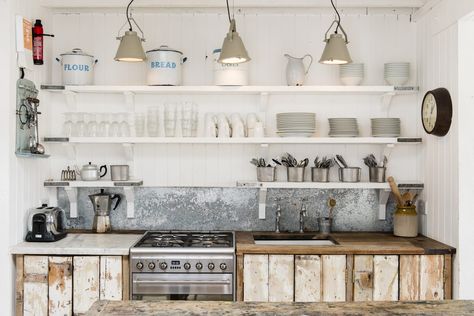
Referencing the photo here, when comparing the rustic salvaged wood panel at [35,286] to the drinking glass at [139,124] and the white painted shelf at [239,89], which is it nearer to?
the drinking glass at [139,124]

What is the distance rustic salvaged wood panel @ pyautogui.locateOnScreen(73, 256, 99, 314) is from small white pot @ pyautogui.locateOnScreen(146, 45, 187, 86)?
1329 mm

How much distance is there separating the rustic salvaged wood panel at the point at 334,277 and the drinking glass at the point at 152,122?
4.99 feet

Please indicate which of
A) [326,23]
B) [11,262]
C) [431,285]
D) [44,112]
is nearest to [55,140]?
[44,112]

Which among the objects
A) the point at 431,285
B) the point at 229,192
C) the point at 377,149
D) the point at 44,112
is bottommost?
the point at 431,285

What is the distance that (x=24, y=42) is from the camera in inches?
Answer: 146

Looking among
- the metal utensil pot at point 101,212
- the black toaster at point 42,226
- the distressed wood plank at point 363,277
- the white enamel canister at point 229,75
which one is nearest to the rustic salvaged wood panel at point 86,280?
the black toaster at point 42,226

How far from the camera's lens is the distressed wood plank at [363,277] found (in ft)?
11.5

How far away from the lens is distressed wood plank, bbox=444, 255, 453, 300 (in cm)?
352

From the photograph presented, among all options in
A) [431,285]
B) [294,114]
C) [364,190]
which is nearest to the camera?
[431,285]

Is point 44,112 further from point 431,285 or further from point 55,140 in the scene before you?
point 431,285

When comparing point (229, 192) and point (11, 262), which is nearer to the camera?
point (11, 262)

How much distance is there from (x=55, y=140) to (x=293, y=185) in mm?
→ 1786

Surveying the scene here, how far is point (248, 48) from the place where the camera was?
4.25m

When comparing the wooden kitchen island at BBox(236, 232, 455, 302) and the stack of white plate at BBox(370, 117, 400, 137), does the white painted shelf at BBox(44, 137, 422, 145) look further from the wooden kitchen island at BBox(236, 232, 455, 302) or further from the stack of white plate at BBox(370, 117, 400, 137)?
the wooden kitchen island at BBox(236, 232, 455, 302)
